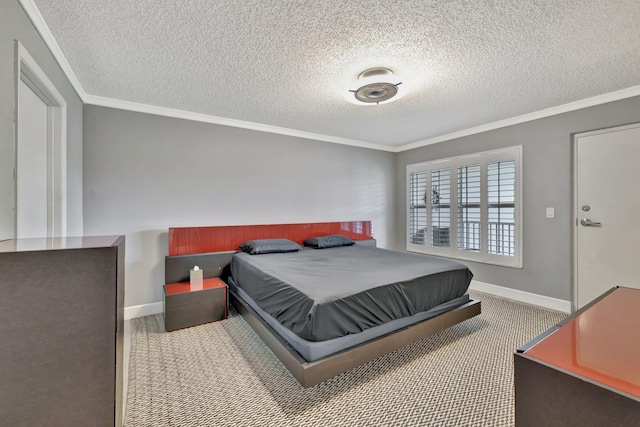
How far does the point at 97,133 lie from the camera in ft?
9.37

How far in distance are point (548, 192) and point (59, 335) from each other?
14.5 ft

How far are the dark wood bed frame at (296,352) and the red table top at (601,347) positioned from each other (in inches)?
46.6

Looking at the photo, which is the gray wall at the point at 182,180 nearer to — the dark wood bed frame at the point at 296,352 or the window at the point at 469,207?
the dark wood bed frame at the point at 296,352

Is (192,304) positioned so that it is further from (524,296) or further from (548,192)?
(548,192)

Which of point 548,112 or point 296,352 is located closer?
point 296,352

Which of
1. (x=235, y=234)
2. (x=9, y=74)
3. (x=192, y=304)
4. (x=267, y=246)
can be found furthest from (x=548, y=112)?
(x=9, y=74)

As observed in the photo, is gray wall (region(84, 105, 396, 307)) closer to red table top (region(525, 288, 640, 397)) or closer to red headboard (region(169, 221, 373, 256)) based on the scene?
red headboard (region(169, 221, 373, 256))

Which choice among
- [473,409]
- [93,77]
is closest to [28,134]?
[93,77]

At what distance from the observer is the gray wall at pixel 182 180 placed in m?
2.90

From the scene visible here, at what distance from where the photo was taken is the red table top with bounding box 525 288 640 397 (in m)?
0.68

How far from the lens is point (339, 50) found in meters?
2.02

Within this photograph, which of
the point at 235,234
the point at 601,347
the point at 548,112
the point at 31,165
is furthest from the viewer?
the point at 235,234

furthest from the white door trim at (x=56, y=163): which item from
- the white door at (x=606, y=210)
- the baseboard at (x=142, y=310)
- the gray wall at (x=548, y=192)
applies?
the white door at (x=606, y=210)

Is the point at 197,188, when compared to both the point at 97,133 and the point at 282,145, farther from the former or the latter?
the point at 282,145
